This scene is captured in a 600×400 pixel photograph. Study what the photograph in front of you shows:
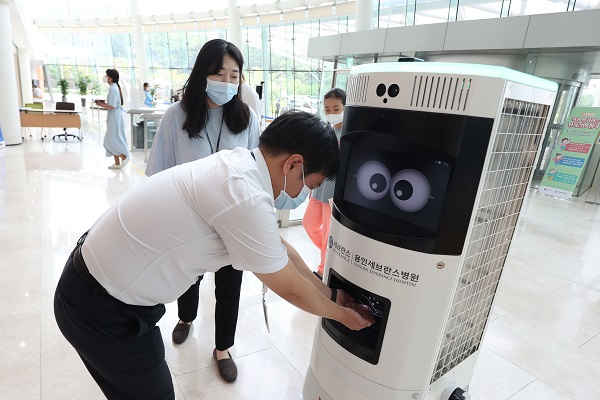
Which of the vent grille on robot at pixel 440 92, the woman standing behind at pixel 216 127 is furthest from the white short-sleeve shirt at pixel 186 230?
the woman standing behind at pixel 216 127

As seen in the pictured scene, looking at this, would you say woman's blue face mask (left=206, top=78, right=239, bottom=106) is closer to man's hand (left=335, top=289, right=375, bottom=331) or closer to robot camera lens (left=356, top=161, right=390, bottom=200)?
robot camera lens (left=356, top=161, right=390, bottom=200)

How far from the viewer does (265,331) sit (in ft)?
7.30

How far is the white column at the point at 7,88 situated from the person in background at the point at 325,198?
25.8ft

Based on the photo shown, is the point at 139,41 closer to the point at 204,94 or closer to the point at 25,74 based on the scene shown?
the point at 25,74

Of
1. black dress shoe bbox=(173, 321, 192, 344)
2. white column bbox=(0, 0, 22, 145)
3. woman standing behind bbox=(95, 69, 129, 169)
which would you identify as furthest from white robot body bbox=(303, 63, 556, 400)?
white column bbox=(0, 0, 22, 145)

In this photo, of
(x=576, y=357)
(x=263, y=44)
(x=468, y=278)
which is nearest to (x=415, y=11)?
(x=263, y=44)

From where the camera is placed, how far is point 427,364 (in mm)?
1167

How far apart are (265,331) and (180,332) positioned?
0.48 metres

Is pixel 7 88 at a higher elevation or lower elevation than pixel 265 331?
higher

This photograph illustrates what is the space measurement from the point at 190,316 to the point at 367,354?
123 centimetres

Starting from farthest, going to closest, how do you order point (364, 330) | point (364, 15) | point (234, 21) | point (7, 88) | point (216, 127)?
point (234, 21) < point (364, 15) < point (7, 88) < point (216, 127) < point (364, 330)

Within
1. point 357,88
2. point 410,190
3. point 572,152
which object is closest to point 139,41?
point 572,152

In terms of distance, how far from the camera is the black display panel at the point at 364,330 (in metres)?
1.17

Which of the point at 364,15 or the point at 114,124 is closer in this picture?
the point at 114,124
